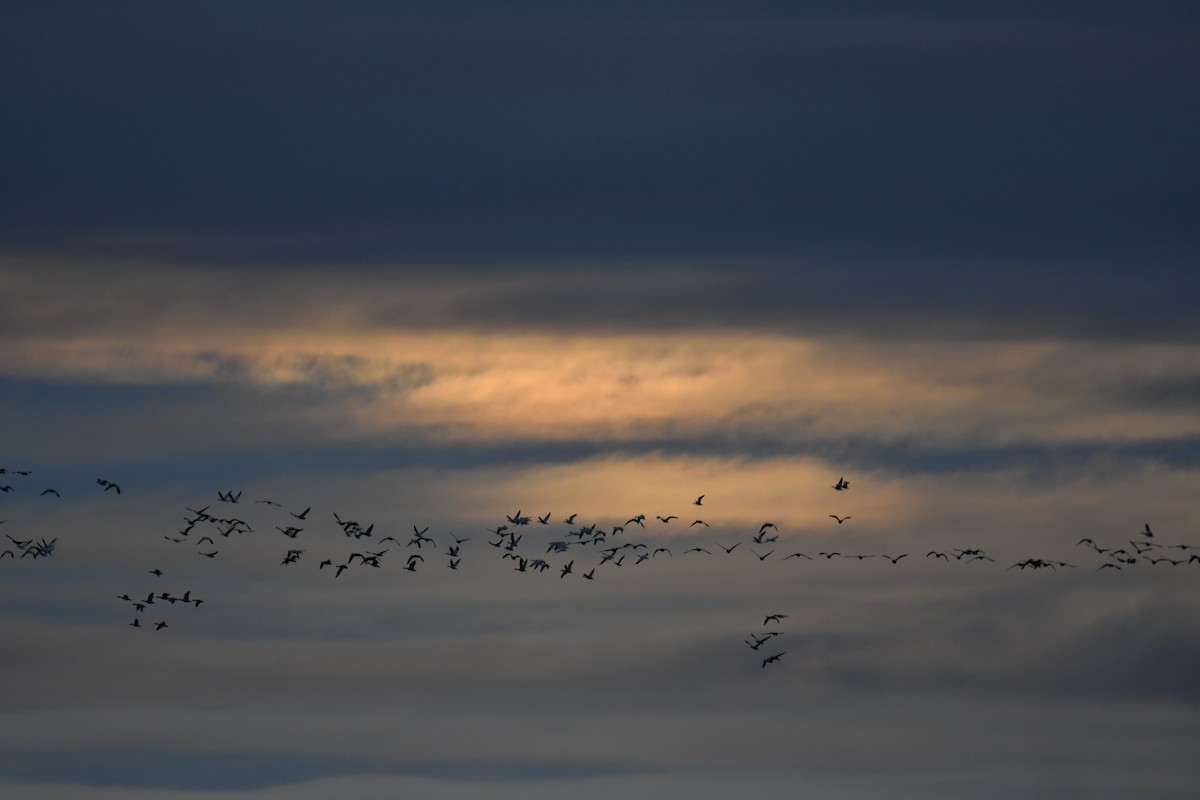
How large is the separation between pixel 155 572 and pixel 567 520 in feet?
117

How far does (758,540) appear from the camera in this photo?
19075 centimetres

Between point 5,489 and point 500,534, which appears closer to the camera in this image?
point 5,489

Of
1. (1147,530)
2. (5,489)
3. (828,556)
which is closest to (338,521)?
(5,489)

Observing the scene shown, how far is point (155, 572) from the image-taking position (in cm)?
19912

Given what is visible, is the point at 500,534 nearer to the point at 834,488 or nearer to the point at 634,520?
the point at 634,520

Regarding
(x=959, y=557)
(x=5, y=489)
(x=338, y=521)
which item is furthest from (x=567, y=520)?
(x=5, y=489)

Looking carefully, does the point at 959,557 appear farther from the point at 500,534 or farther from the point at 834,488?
the point at 500,534

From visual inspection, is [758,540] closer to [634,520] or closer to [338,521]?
[634,520]

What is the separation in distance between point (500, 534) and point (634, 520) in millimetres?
11591

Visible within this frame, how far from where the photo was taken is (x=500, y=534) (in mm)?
199500

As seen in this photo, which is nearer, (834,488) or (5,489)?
(5,489)

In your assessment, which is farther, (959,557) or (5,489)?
(959,557)

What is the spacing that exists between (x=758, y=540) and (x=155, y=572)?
51744 millimetres

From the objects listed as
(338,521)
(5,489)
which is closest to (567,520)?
(338,521)
